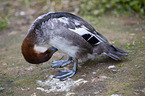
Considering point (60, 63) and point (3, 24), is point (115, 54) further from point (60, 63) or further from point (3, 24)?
point (3, 24)

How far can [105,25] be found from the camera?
6621 millimetres

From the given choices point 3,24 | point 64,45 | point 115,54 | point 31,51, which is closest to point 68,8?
point 3,24

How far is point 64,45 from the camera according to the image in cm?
374

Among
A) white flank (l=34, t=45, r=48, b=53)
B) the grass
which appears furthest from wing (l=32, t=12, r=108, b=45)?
the grass

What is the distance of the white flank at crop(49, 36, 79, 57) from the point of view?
145 inches

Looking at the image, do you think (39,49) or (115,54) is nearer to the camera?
(39,49)

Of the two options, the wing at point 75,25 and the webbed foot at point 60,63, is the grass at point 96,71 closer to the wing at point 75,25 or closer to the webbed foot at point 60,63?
the webbed foot at point 60,63

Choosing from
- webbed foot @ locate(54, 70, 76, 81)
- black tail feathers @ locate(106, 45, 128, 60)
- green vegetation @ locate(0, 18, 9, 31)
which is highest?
green vegetation @ locate(0, 18, 9, 31)

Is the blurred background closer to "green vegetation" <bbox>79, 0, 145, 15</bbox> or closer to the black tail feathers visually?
"green vegetation" <bbox>79, 0, 145, 15</bbox>

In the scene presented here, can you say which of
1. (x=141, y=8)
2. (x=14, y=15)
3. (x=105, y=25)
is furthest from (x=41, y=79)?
(x=14, y=15)

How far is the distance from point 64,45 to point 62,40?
0.12m

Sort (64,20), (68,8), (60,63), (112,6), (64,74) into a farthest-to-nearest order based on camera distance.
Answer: (68,8)
(112,6)
(60,63)
(64,74)
(64,20)

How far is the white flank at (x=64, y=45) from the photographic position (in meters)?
3.69

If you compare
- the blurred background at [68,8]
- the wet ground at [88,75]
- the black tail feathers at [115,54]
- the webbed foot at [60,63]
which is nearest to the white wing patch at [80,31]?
the black tail feathers at [115,54]
